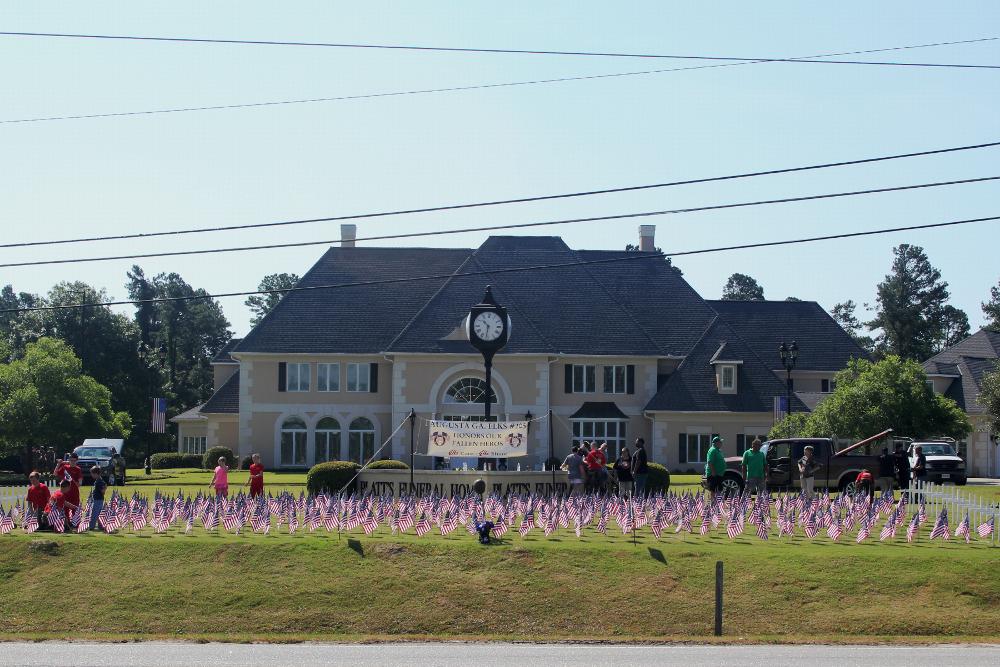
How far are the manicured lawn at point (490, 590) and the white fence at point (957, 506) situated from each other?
2829 millimetres

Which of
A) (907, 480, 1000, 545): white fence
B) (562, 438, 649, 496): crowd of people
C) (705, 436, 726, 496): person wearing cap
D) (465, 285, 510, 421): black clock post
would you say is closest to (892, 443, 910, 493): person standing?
(907, 480, 1000, 545): white fence

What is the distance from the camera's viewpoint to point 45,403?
58.0m

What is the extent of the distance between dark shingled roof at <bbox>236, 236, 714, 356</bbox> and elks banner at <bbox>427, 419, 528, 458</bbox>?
80.1 feet

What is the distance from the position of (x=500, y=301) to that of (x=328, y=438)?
1054 centimetres

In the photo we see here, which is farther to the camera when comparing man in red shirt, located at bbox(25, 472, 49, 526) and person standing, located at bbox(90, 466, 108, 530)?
person standing, located at bbox(90, 466, 108, 530)

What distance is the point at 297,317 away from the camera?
60.7 m

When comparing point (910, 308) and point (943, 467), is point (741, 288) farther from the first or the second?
point (943, 467)

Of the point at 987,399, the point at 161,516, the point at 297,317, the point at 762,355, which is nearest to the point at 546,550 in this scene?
the point at 161,516

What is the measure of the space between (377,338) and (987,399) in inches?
1096

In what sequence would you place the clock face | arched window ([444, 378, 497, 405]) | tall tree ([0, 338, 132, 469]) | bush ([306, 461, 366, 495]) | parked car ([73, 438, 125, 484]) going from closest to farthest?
bush ([306, 461, 366, 495]), the clock face, parked car ([73, 438, 125, 484]), tall tree ([0, 338, 132, 469]), arched window ([444, 378, 497, 405])

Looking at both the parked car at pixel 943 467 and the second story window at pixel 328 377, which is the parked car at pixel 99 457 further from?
the parked car at pixel 943 467

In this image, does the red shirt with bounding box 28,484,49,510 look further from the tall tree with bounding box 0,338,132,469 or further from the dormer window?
the dormer window

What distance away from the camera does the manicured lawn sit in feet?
64.5

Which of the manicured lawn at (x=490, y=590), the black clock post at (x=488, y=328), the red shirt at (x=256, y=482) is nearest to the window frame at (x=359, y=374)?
the black clock post at (x=488, y=328)
